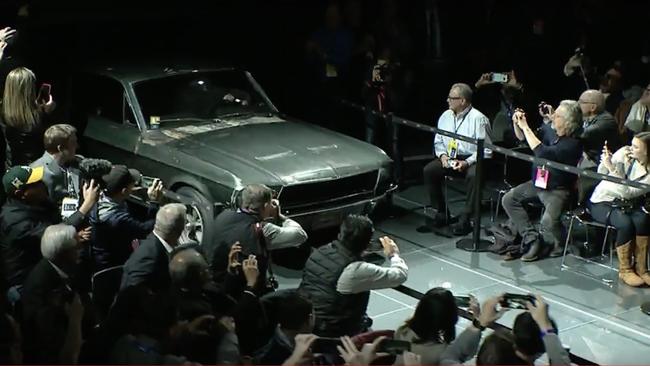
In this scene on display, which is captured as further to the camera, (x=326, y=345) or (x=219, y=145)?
(x=219, y=145)

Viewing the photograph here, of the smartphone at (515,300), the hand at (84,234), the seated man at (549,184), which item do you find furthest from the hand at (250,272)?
the seated man at (549,184)

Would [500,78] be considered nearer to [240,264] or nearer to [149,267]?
[240,264]

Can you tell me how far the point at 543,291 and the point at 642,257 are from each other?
916mm

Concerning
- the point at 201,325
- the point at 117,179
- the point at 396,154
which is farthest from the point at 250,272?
the point at 396,154

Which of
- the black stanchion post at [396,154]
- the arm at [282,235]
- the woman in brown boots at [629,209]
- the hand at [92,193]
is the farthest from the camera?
the black stanchion post at [396,154]

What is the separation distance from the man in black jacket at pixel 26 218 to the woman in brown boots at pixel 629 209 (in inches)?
178

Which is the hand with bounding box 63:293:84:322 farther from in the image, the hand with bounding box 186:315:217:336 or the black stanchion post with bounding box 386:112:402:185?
the black stanchion post with bounding box 386:112:402:185

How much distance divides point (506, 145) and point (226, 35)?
515cm

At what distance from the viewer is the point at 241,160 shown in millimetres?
9914

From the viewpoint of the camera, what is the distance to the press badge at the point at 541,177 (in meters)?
10.1

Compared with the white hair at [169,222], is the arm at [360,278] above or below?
below

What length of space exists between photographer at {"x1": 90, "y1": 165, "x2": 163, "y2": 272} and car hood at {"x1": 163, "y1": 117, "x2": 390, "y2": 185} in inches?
74.3

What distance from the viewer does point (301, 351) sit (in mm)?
5871

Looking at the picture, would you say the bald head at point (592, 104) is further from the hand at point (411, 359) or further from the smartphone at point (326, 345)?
A: the hand at point (411, 359)
